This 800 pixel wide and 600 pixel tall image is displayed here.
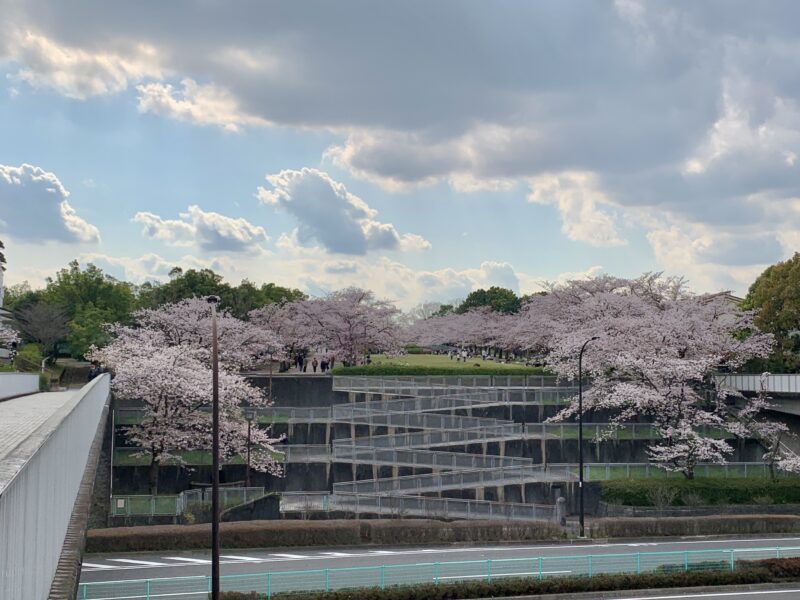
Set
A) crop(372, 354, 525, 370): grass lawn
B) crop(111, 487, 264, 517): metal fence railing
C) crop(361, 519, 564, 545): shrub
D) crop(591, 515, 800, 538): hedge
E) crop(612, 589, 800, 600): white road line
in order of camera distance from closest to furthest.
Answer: crop(612, 589, 800, 600): white road line → crop(361, 519, 564, 545): shrub → crop(111, 487, 264, 517): metal fence railing → crop(591, 515, 800, 538): hedge → crop(372, 354, 525, 370): grass lawn

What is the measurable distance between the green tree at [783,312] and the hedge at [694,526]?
18762mm

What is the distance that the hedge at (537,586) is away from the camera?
25.0 metres

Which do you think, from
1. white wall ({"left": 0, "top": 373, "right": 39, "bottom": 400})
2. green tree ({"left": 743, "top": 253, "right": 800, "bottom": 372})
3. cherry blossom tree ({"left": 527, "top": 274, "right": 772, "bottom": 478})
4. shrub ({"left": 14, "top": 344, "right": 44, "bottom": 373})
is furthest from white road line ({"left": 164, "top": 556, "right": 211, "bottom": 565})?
green tree ({"left": 743, "top": 253, "right": 800, "bottom": 372})

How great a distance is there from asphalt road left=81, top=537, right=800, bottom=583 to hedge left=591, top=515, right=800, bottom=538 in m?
0.74

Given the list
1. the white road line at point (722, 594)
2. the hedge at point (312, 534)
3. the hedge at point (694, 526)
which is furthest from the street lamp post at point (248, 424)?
the white road line at point (722, 594)

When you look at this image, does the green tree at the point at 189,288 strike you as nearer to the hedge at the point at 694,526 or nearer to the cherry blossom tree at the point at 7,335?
the cherry blossom tree at the point at 7,335

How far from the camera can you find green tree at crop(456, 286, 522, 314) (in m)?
149

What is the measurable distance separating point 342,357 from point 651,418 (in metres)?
31.1

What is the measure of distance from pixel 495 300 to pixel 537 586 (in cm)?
12768

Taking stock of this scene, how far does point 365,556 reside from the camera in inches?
1286

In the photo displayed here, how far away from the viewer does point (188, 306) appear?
70812 mm

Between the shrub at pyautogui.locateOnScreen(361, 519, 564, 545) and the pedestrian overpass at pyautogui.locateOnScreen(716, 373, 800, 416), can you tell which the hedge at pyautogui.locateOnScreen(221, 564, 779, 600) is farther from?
the pedestrian overpass at pyautogui.locateOnScreen(716, 373, 800, 416)

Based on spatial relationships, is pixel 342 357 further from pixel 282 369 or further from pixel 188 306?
pixel 188 306

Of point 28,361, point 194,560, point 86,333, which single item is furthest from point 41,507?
point 86,333
